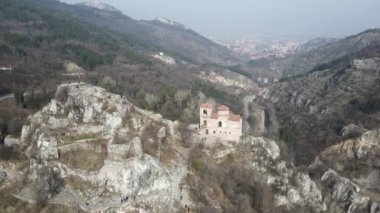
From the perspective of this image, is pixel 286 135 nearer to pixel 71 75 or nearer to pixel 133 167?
pixel 71 75

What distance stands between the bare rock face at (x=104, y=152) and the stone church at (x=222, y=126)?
7298mm

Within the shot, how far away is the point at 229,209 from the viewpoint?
238 feet

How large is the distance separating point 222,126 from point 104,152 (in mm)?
22659

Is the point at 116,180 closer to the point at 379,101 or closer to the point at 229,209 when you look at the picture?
the point at 229,209

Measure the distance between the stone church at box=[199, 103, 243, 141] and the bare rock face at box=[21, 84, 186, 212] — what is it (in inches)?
287

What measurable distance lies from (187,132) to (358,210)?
3872cm

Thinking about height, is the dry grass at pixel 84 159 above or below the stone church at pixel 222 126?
below

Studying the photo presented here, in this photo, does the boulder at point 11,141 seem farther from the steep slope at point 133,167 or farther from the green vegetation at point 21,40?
the green vegetation at point 21,40

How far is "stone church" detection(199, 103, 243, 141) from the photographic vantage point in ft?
274

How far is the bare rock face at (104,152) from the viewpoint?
66812 millimetres

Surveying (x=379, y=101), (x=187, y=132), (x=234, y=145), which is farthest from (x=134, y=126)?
(x=379, y=101)

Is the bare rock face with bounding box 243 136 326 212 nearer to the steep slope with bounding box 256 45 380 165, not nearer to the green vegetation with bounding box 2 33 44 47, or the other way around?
the steep slope with bounding box 256 45 380 165

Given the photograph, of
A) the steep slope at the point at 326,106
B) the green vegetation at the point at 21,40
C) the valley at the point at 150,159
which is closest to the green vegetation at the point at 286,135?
the steep slope at the point at 326,106

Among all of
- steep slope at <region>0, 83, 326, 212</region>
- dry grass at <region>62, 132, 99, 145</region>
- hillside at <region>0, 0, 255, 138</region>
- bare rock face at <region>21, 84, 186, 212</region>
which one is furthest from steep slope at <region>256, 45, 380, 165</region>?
dry grass at <region>62, 132, 99, 145</region>
